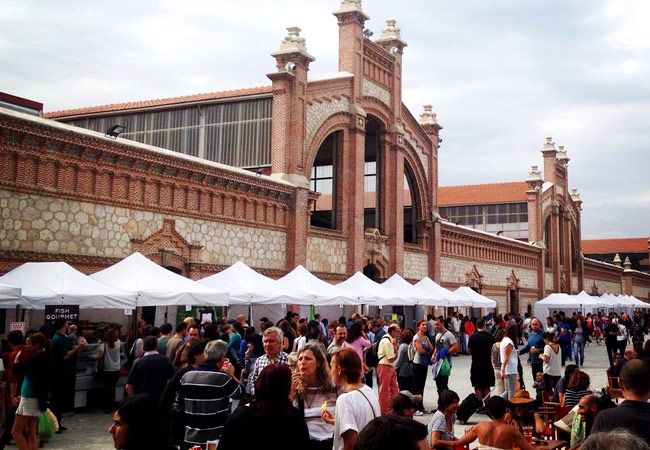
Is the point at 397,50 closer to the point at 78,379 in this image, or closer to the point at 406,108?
the point at 406,108

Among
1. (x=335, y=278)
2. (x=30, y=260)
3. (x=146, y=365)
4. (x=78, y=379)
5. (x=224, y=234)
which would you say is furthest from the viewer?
(x=335, y=278)

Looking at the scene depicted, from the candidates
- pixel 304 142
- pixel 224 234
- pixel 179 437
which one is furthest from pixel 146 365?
pixel 304 142

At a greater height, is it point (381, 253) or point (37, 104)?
point (37, 104)

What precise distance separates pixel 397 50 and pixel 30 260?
20755 mm

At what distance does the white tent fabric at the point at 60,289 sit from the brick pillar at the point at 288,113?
11055 millimetres

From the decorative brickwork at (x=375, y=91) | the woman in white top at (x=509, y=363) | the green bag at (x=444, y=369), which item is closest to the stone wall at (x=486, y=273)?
the decorative brickwork at (x=375, y=91)

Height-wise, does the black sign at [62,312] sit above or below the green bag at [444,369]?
above

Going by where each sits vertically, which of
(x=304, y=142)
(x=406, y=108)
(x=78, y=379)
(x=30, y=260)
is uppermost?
(x=406, y=108)

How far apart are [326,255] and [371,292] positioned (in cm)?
448

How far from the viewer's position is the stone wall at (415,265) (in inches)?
1235

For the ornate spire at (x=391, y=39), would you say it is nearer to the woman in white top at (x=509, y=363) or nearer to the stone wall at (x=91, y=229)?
the stone wall at (x=91, y=229)

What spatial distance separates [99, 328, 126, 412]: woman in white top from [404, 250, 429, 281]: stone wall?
19.9m

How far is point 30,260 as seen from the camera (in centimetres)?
1524

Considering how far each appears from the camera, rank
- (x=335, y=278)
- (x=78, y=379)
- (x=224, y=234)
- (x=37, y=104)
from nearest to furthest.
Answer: (x=78, y=379) < (x=224, y=234) < (x=37, y=104) < (x=335, y=278)
